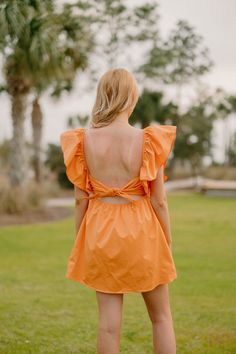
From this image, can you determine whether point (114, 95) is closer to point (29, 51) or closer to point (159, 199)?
point (159, 199)

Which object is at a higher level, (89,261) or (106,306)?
(89,261)

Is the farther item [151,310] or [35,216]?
[35,216]

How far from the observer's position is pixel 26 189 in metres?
16.5

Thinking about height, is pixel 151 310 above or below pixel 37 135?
below

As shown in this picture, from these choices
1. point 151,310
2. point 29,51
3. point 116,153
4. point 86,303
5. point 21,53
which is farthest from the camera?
point 21,53

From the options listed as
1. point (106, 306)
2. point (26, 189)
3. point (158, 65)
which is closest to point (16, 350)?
point (106, 306)

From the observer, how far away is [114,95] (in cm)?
318

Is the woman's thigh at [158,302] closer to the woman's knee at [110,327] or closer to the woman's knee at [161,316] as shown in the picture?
the woman's knee at [161,316]

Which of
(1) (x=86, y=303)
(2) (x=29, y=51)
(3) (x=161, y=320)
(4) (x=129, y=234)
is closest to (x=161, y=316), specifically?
(3) (x=161, y=320)

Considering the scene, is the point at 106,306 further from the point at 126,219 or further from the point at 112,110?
the point at 112,110

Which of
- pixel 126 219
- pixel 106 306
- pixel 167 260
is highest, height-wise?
pixel 126 219

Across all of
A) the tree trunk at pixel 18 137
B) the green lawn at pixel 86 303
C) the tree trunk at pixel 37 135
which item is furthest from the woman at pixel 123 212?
the tree trunk at pixel 37 135

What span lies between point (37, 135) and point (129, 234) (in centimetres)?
2260

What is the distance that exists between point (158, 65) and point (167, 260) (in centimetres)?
2965
